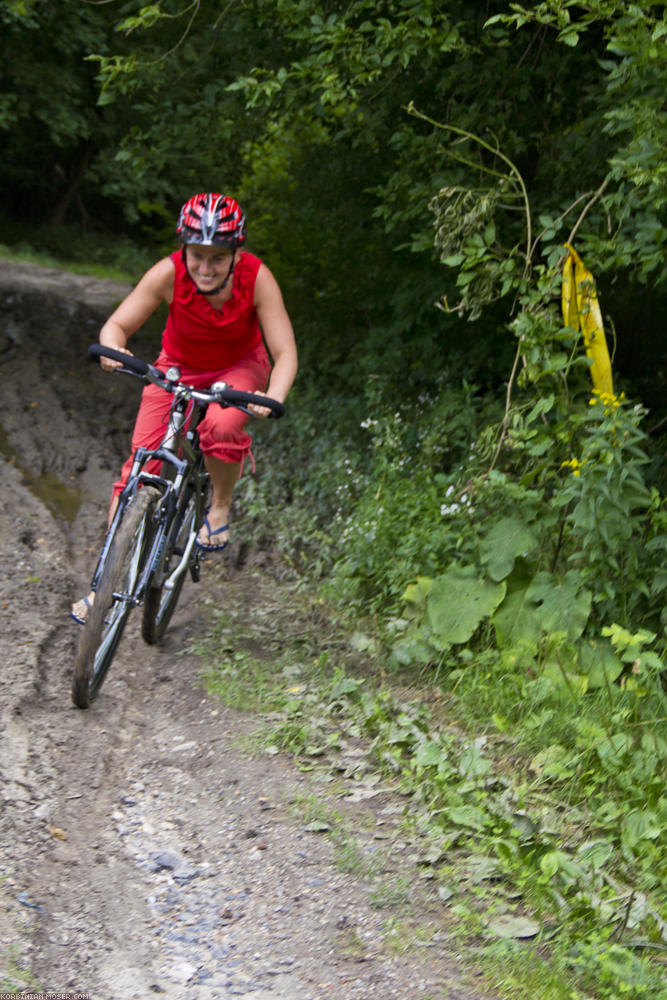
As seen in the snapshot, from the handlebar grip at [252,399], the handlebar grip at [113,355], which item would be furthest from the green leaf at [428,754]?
the handlebar grip at [113,355]

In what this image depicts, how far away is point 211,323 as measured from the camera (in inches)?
186

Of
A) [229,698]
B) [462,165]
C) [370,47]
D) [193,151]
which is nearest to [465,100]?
[462,165]

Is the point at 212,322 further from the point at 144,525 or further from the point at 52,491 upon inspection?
the point at 52,491

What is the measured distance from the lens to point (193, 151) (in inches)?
340

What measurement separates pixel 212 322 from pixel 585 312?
1.78 m

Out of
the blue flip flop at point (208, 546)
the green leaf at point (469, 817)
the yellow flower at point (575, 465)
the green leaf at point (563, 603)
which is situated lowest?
the green leaf at point (469, 817)

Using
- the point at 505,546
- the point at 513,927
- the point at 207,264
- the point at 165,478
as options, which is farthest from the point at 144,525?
the point at 513,927

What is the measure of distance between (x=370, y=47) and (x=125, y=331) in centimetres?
207

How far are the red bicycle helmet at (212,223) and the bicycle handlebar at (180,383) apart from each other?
1.97ft

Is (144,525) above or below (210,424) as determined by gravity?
below

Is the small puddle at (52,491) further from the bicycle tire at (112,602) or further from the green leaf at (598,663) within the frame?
the green leaf at (598,663)

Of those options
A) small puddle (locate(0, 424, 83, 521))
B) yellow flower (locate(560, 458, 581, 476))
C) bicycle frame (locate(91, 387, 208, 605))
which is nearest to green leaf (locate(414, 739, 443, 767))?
yellow flower (locate(560, 458, 581, 476))

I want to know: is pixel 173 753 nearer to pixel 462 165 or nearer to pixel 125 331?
pixel 125 331

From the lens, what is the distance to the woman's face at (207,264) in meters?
4.44
